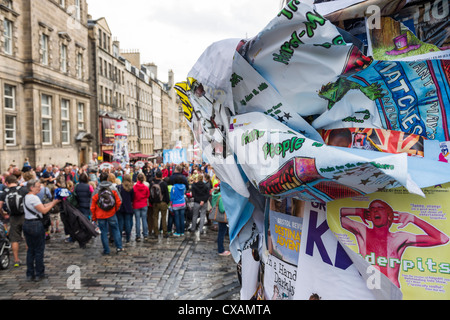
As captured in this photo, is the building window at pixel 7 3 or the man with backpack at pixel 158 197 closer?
the man with backpack at pixel 158 197

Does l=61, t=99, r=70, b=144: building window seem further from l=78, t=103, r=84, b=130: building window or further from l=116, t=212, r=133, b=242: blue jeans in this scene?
l=116, t=212, r=133, b=242: blue jeans

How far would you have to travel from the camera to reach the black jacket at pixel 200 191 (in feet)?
32.3

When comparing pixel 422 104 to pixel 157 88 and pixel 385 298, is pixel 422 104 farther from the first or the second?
pixel 157 88

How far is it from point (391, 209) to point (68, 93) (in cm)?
3162

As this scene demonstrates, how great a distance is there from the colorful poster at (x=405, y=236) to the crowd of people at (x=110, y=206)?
6.29 meters

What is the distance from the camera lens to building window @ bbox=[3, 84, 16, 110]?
22531 mm

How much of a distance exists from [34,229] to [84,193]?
286cm

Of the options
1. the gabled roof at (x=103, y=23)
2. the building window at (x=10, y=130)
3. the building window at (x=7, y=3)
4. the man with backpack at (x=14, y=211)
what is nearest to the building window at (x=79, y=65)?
the gabled roof at (x=103, y=23)

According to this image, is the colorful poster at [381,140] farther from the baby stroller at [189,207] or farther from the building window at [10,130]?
the building window at [10,130]

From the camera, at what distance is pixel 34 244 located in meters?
6.59

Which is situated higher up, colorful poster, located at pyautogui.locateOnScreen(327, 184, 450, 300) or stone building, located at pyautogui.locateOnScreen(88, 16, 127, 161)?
stone building, located at pyautogui.locateOnScreen(88, 16, 127, 161)

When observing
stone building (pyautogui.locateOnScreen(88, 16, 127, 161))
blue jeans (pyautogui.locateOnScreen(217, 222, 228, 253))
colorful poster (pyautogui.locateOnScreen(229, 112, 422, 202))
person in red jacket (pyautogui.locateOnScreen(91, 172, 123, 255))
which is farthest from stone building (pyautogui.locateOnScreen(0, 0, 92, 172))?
colorful poster (pyautogui.locateOnScreen(229, 112, 422, 202))

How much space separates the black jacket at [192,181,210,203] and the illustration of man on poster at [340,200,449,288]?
8.51 m
